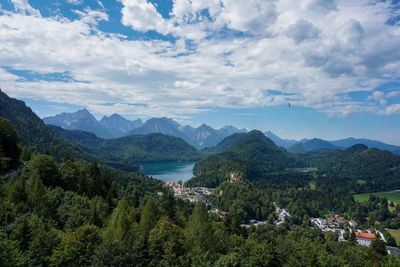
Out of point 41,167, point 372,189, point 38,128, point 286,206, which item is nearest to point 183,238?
point 41,167

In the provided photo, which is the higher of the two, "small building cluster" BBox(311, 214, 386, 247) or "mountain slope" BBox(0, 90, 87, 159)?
"mountain slope" BBox(0, 90, 87, 159)

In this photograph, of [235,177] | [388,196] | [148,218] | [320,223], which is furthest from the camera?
[235,177]

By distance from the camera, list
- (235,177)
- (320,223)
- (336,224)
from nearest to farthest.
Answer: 1. (336,224)
2. (320,223)
3. (235,177)

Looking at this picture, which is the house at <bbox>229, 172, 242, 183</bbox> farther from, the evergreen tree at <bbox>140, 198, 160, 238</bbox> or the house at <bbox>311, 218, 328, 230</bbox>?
the evergreen tree at <bbox>140, 198, 160, 238</bbox>

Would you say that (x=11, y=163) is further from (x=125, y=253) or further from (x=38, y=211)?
(x=125, y=253)

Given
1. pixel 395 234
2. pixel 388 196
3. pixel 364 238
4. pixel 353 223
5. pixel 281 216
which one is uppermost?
pixel 364 238

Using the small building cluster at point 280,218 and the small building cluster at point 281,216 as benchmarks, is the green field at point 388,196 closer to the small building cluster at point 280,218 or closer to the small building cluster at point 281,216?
the small building cluster at point 281,216

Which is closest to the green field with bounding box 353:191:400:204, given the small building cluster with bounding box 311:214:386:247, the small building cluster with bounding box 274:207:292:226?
the small building cluster with bounding box 311:214:386:247

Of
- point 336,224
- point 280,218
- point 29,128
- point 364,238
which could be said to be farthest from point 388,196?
point 29,128

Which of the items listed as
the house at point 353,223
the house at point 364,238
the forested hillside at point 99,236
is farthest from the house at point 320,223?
the forested hillside at point 99,236

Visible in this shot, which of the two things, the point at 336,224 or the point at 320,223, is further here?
the point at 320,223

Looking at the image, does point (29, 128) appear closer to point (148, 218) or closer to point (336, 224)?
point (336, 224)
